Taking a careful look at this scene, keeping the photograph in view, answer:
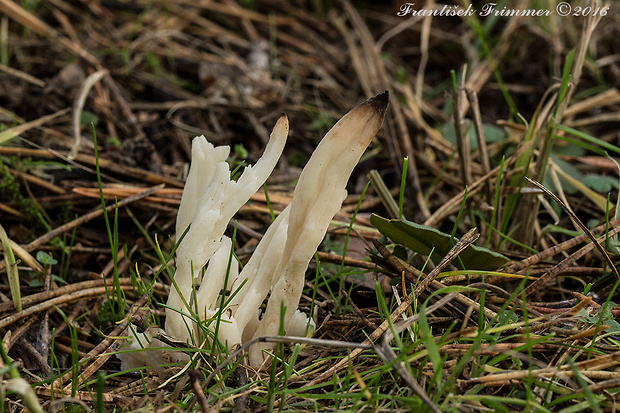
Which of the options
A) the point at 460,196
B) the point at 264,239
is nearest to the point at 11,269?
the point at 264,239

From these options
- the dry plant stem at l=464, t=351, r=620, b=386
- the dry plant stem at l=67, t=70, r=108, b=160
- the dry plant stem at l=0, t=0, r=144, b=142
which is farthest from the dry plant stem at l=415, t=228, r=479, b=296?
the dry plant stem at l=0, t=0, r=144, b=142

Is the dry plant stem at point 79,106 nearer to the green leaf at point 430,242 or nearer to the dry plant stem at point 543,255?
the green leaf at point 430,242

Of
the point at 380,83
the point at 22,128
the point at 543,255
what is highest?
the point at 380,83

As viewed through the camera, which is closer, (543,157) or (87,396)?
(87,396)

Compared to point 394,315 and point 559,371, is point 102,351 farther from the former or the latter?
point 559,371

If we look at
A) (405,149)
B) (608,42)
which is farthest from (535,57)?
(405,149)

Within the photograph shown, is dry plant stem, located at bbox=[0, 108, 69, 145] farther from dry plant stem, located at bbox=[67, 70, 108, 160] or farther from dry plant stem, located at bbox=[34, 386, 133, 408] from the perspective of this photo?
dry plant stem, located at bbox=[34, 386, 133, 408]

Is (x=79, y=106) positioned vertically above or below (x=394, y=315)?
above
